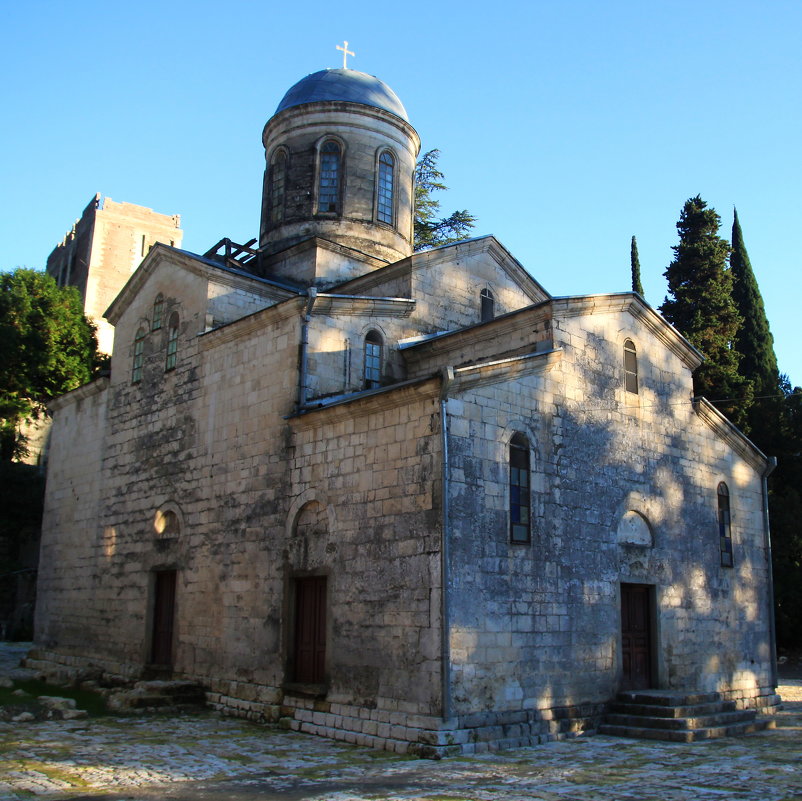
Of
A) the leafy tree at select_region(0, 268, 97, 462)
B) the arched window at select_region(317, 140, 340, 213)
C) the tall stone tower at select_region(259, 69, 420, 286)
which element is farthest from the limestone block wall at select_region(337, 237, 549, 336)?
the leafy tree at select_region(0, 268, 97, 462)

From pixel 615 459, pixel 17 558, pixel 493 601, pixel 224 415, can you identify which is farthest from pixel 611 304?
pixel 17 558

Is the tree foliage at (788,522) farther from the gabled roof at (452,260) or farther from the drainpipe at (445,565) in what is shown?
the drainpipe at (445,565)

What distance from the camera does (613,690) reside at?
12.0 metres

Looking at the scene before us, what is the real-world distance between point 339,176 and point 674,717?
500 inches

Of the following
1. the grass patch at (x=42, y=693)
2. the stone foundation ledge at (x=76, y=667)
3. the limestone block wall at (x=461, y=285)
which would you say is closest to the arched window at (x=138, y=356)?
the stone foundation ledge at (x=76, y=667)

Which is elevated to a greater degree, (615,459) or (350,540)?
(615,459)

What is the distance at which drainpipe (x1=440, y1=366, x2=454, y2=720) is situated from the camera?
966 centimetres

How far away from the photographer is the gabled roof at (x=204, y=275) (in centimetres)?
1536

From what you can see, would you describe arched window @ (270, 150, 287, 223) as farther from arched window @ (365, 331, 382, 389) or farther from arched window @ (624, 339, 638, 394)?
arched window @ (624, 339, 638, 394)

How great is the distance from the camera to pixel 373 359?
14062 mm

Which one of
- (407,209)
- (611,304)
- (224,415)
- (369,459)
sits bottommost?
(369,459)

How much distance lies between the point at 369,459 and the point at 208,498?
163 inches

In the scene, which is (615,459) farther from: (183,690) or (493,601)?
Answer: (183,690)

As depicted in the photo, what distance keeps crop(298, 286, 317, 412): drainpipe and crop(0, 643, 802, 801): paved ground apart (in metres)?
4.74
